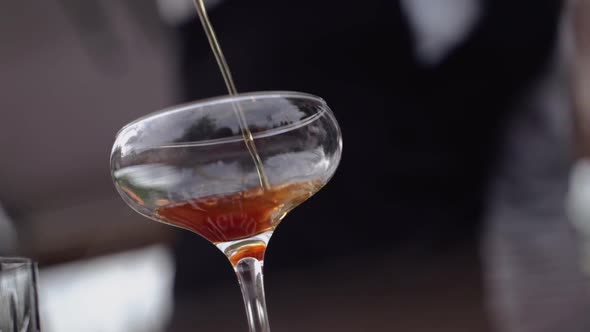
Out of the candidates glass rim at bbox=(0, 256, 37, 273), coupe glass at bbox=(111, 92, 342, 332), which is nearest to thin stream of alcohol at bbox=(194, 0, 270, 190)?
coupe glass at bbox=(111, 92, 342, 332)

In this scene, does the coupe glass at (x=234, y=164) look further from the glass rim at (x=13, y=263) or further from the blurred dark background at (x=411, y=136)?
the blurred dark background at (x=411, y=136)

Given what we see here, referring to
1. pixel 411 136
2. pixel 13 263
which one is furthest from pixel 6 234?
pixel 13 263

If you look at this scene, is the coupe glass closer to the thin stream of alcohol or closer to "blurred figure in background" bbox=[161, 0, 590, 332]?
the thin stream of alcohol

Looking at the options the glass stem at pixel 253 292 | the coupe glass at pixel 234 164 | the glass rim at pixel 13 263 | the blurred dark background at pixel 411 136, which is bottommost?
the blurred dark background at pixel 411 136

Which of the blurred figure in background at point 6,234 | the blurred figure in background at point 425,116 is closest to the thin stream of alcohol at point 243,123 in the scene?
the blurred figure in background at point 425,116

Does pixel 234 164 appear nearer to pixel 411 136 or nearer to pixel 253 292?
pixel 253 292

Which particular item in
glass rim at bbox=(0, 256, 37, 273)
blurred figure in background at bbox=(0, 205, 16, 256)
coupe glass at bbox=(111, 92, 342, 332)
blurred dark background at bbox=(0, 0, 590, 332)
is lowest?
blurred figure in background at bbox=(0, 205, 16, 256)

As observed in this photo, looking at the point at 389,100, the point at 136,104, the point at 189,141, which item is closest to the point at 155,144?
the point at 189,141
